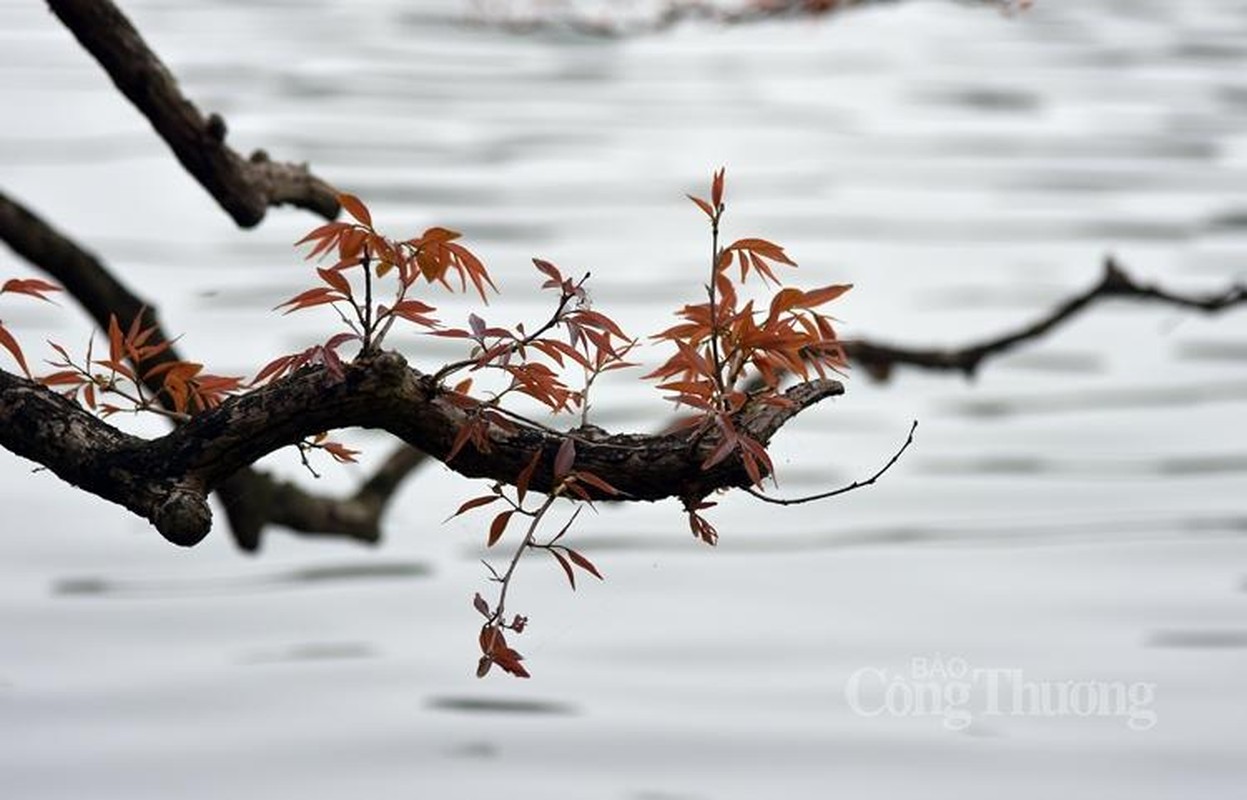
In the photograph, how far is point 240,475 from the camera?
3053 mm

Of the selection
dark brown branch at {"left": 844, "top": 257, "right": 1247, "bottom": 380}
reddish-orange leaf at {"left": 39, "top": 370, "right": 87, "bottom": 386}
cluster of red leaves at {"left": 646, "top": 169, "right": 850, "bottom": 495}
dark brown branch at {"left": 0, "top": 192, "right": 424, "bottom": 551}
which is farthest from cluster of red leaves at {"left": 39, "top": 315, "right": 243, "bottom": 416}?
dark brown branch at {"left": 844, "top": 257, "right": 1247, "bottom": 380}

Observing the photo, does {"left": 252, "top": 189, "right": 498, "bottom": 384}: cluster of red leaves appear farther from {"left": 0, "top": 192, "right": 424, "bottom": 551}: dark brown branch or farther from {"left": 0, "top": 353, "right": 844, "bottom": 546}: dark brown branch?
{"left": 0, "top": 192, "right": 424, "bottom": 551}: dark brown branch

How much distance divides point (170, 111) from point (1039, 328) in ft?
5.24

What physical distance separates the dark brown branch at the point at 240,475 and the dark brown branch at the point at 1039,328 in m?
0.84

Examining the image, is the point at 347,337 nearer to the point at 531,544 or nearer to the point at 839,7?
the point at 531,544

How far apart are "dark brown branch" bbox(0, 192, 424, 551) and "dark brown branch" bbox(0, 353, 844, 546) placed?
1289mm

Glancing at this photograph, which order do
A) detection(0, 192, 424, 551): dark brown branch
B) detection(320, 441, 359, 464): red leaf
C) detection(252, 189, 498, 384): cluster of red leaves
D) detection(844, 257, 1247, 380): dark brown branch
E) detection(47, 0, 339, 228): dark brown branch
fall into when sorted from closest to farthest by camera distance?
1. detection(252, 189, 498, 384): cluster of red leaves
2. detection(320, 441, 359, 464): red leaf
3. detection(47, 0, 339, 228): dark brown branch
4. detection(0, 192, 424, 551): dark brown branch
5. detection(844, 257, 1247, 380): dark brown branch

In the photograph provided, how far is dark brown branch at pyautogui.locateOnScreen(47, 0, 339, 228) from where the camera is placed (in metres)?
2.42

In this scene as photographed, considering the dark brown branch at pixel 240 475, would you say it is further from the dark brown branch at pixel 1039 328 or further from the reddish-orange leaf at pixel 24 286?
the reddish-orange leaf at pixel 24 286

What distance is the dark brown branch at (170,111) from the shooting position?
7.94ft

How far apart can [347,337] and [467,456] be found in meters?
0.14

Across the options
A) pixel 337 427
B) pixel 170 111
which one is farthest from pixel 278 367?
pixel 170 111

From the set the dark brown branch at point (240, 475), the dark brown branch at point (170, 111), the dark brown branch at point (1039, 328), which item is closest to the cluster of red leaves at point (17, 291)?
the dark brown branch at point (170, 111)

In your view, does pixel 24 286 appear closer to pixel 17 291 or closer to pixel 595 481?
pixel 17 291
